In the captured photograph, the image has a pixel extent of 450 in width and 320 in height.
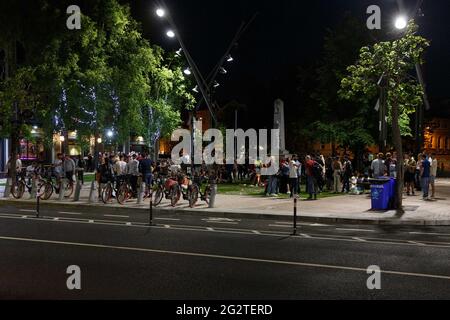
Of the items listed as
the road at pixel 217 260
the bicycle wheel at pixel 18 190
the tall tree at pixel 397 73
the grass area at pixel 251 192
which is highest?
the tall tree at pixel 397 73

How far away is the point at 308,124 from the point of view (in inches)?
1976

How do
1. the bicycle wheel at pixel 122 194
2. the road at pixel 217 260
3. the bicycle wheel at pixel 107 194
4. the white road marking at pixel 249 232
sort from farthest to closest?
the bicycle wheel at pixel 107 194 → the bicycle wheel at pixel 122 194 → the white road marking at pixel 249 232 → the road at pixel 217 260

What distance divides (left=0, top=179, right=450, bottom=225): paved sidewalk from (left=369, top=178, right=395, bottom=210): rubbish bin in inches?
15.9

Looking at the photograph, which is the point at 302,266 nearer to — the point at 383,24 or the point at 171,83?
the point at 171,83

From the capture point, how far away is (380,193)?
18016 mm

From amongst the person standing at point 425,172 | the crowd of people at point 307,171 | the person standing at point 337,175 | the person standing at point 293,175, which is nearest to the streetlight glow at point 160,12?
the crowd of people at point 307,171

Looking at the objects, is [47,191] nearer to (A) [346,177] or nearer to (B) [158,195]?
(B) [158,195]

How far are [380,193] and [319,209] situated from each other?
2.00 m

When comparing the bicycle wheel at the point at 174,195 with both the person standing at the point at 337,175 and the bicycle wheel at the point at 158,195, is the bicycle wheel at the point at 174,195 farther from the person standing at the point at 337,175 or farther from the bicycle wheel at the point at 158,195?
the person standing at the point at 337,175

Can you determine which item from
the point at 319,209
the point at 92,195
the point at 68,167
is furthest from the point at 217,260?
the point at 68,167

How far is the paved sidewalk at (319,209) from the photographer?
16211mm

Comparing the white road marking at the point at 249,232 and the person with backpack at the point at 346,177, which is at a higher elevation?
the person with backpack at the point at 346,177

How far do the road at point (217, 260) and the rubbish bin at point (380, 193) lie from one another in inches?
115
